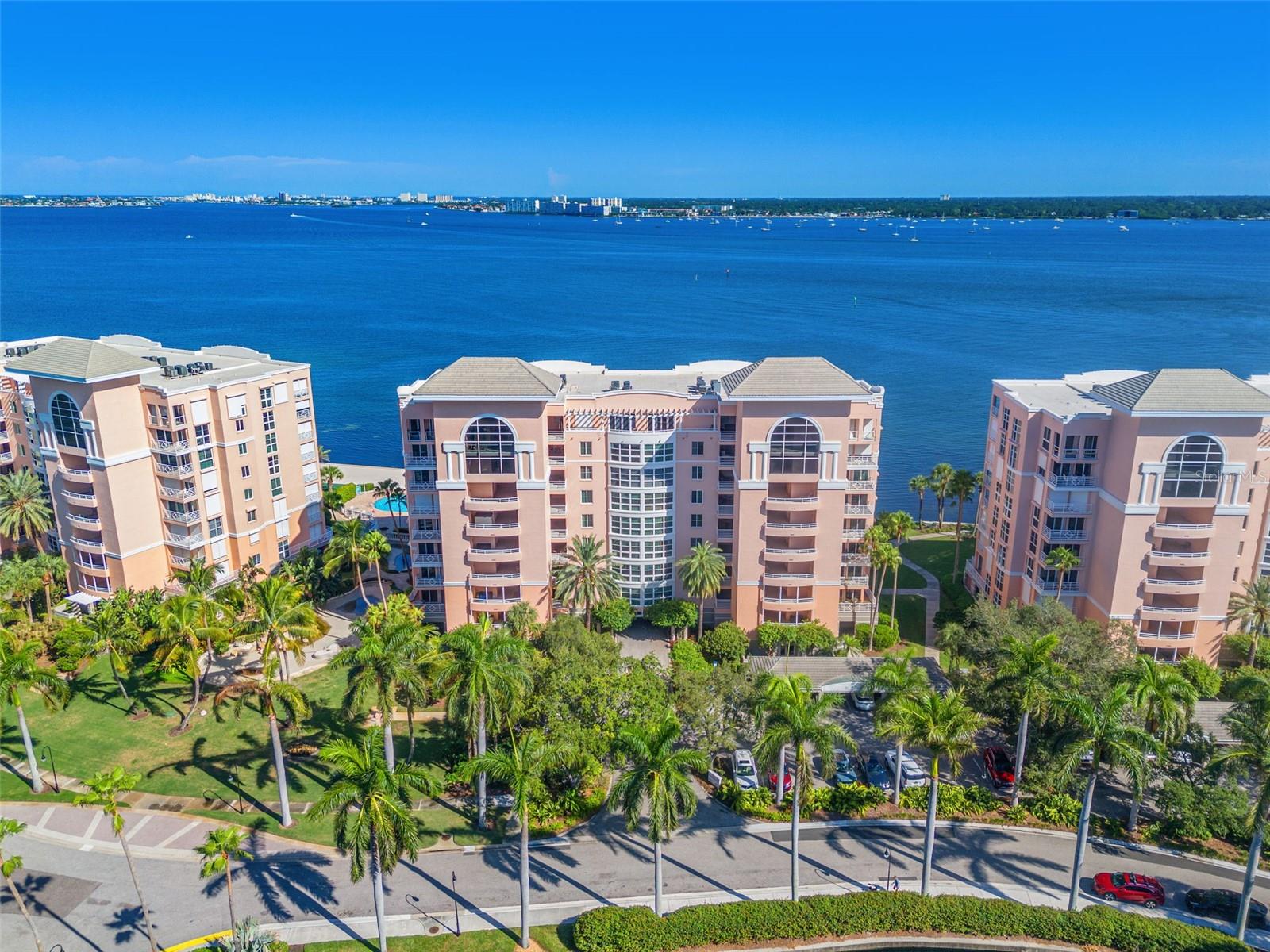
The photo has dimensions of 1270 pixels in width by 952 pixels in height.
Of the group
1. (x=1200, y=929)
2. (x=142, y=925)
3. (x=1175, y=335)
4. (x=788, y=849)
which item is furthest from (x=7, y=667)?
(x=1175, y=335)

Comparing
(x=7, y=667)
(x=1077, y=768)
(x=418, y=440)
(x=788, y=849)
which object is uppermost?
(x=418, y=440)

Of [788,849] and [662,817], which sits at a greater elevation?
[662,817]

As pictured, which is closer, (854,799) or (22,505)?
(854,799)

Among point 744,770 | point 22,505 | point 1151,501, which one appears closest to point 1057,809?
point 744,770

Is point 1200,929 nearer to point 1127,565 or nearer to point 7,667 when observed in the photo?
point 1127,565

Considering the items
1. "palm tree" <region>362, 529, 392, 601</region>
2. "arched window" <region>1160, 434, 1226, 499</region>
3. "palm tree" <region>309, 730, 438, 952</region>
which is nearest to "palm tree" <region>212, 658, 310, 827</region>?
"palm tree" <region>309, 730, 438, 952</region>

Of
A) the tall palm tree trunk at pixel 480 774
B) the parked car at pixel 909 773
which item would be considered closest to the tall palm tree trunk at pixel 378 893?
the tall palm tree trunk at pixel 480 774

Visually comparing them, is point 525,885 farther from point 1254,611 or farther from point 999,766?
point 1254,611
